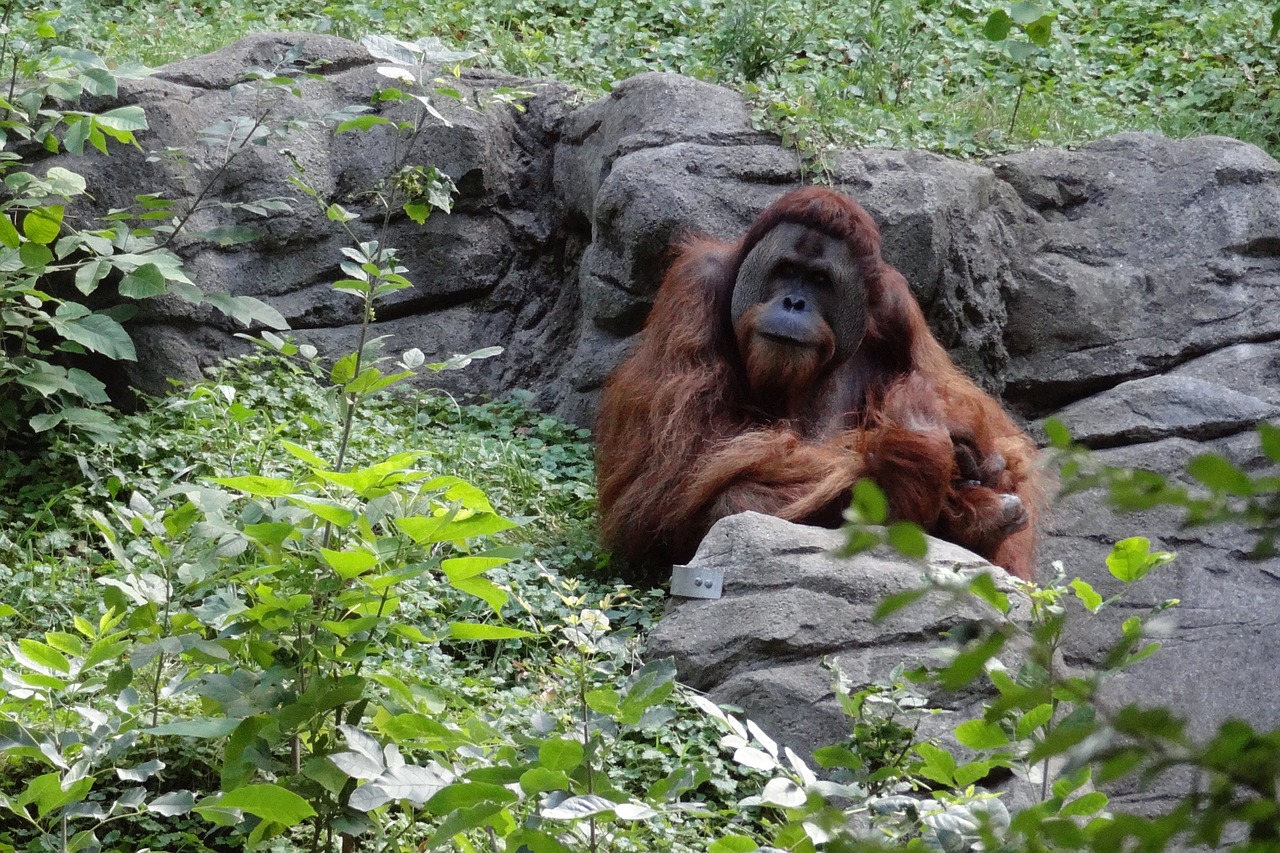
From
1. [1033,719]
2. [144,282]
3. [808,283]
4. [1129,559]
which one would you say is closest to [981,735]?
[1033,719]

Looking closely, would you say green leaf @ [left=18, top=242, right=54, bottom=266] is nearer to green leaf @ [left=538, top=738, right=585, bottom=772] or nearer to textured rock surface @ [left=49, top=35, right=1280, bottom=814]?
textured rock surface @ [left=49, top=35, right=1280, bottom=814]

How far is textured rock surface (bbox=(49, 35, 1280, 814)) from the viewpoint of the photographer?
4.36 m

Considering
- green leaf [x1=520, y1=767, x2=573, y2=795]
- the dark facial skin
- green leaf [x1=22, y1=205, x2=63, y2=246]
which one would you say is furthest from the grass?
green leaf [x1=520, y1=767, x2=573, y2=795]

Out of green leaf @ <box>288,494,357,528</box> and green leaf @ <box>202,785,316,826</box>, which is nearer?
green leaf @ <box>202,785,316,826</box>

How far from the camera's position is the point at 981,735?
1653 mm

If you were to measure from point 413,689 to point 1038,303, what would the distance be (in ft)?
10.7

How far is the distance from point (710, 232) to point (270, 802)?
301 cm

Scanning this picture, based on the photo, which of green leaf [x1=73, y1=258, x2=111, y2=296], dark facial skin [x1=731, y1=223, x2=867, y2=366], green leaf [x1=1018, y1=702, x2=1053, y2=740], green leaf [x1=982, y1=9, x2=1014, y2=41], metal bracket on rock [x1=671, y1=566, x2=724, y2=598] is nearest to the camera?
green leaf [x1=982, y1=9, x2=1014, y2=41]

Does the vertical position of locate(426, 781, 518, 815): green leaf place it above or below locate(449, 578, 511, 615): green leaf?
below

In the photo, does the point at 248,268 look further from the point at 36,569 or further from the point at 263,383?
the point at 36,569

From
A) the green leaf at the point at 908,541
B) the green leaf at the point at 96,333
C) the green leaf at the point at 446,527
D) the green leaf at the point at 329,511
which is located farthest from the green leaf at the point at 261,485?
the green leaf at the point at 96,333

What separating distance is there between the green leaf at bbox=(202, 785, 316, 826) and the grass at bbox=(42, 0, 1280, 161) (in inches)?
132

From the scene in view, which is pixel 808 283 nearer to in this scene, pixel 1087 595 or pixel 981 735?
pixel 1087 595

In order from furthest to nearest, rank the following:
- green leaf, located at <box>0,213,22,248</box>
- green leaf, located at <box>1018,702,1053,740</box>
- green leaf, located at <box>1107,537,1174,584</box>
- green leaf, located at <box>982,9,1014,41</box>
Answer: green leaf, located at <box>0,213,22,248</box>, green leaf, located at <box>1107,537,1174,584</box>, green leaf, located at <box>1018,702,1053,740</box>, green leaf, located at <box>982,9,1014,41</box>
